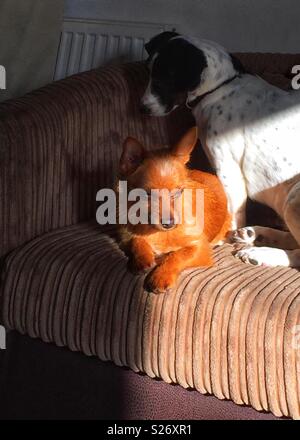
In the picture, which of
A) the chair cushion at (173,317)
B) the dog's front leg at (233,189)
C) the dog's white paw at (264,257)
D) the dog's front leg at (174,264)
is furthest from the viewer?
the dog's front leg at (233,189)

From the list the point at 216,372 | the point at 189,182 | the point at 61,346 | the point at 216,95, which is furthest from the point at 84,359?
the point at 216,95

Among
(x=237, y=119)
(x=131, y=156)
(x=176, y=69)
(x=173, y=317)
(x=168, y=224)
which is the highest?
(x=176, y=69)

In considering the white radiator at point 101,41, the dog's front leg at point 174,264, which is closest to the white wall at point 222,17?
the white radiator at point 101,41

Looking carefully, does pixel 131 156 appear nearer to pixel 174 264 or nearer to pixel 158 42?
pixel 174 264

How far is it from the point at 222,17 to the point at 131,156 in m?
1.48

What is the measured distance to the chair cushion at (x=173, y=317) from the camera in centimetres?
122

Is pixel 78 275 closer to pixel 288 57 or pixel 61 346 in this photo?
pixel 61 346

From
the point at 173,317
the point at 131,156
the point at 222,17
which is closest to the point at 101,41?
the point at 222,17

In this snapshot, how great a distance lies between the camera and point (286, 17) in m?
2.56

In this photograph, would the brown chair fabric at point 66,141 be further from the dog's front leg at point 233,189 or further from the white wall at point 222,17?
the white wall at point 222,17

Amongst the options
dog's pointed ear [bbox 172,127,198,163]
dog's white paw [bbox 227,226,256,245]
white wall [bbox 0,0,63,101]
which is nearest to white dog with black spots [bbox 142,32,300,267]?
dog's white paw [bbox 227,226,256,245]

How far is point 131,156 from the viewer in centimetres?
142

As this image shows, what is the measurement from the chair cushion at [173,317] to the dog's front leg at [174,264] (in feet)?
0.08
